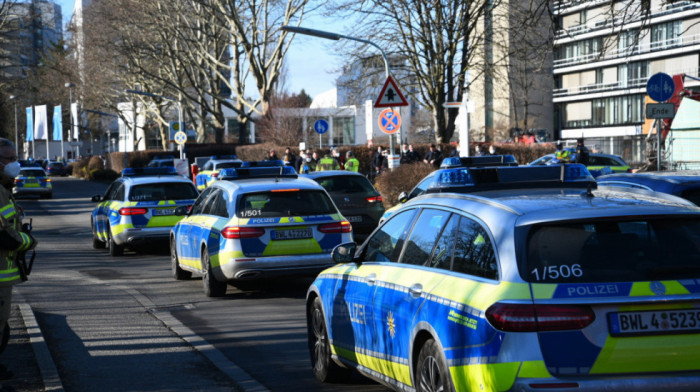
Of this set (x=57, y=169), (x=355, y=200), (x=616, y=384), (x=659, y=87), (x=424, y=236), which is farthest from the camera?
(x=57, y=169)

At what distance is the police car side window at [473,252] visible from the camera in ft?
16.0

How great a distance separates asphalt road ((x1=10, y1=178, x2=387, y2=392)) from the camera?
759cm

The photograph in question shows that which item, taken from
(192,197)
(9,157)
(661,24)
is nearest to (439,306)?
(9,157)

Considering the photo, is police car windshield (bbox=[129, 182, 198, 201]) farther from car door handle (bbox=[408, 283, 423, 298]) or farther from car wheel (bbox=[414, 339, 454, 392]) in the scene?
car wheel (bbox=[414, 339, 454, 392])

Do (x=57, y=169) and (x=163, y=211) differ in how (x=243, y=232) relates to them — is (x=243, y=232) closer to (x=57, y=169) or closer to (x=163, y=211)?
(x=163, y=211)

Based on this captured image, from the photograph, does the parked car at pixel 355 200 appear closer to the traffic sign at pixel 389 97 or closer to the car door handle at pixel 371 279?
the traffic sign at pixel 389 97

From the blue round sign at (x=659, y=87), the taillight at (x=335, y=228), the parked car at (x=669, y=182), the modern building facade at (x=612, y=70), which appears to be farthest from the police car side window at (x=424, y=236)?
the modern building facade at (x=612, y=70)

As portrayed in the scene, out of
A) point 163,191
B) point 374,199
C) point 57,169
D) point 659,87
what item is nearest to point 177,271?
point 163,191

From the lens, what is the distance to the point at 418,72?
125 feet

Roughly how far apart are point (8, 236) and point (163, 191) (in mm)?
12492

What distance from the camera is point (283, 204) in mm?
12297

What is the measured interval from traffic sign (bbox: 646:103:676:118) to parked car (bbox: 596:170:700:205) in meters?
7.24

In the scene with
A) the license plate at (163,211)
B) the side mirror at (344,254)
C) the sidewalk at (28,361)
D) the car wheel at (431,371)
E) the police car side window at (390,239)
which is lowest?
the sidewalk at (28,361)

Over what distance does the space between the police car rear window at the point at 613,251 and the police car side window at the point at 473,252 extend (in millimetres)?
252
